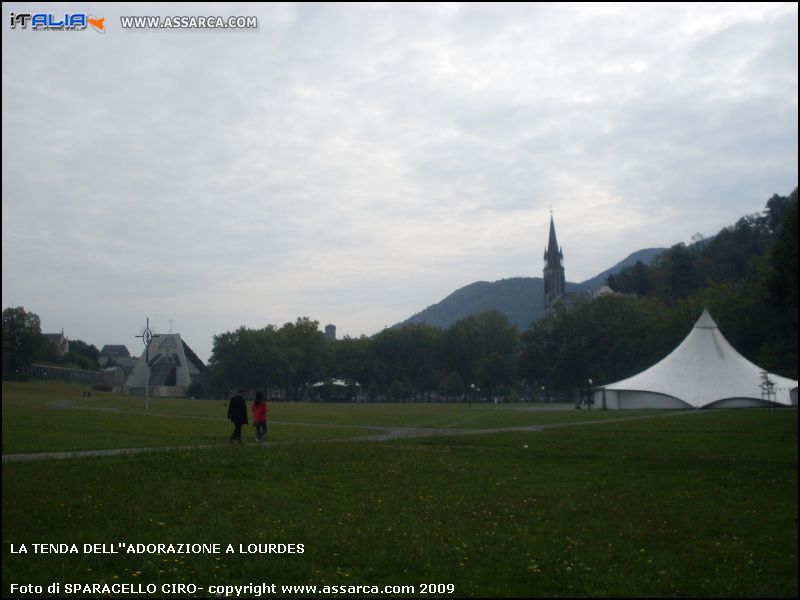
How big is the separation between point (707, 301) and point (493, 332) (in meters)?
44.5

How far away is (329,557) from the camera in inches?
291

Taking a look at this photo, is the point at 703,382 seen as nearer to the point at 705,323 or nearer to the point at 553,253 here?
the point at 705,323

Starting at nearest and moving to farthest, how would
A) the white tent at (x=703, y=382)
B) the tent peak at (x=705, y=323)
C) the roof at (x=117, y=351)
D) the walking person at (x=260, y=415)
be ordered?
the walking person at (x=260, y=415) → the white tent at (x=703, y=382) → the tent peak at (x=705, y=323) → the roof at (x=117, y=351)

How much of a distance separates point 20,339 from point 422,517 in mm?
8846

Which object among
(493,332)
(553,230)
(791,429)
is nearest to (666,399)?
(791,429)

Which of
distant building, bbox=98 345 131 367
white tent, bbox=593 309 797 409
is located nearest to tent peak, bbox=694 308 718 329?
white tent, bbox=593 309 797 409

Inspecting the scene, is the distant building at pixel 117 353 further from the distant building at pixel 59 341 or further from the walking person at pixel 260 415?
the walking person at pixel 260 415

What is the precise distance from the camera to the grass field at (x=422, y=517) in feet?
22.6

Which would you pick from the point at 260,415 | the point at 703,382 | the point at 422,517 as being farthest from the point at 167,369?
the point at 422,517

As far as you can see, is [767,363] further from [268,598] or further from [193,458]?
[268,598]

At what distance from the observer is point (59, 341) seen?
66.3 feet

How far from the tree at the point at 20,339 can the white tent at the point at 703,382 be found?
1722 inches

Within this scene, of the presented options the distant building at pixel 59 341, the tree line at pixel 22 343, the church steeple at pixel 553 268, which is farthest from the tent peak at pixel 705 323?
the church steeple at pixel 553 268

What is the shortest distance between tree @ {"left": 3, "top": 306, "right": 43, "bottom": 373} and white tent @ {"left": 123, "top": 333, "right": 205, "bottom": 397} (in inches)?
2214
